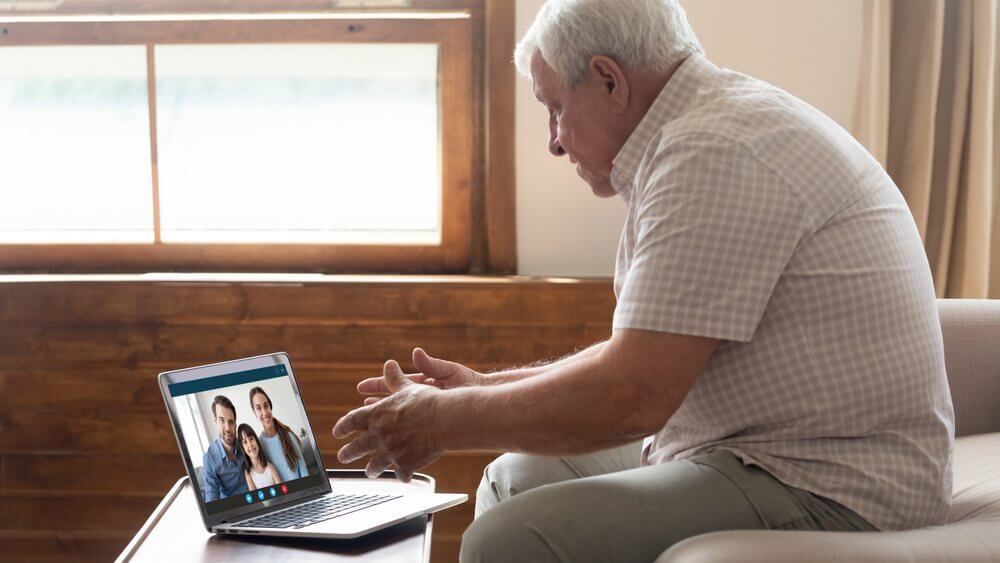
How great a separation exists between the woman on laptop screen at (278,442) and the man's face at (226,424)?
36mm

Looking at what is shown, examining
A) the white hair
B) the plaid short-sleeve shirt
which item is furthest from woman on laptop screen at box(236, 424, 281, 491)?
the white hair

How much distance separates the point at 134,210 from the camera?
2.36 m

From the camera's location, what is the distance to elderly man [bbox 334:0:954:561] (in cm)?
104

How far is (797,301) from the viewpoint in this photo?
1.08 m

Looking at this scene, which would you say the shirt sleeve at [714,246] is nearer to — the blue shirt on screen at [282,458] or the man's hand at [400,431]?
the man's hand at [400,431]

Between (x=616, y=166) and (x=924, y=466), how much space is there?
1.69ft

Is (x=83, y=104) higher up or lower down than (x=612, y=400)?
higher up

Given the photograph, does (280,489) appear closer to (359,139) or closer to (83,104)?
(359,139)

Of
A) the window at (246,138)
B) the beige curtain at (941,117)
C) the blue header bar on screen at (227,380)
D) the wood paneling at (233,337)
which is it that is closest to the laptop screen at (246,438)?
the blue header bar on screen at (227,380)

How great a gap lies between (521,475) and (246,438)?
38 cm

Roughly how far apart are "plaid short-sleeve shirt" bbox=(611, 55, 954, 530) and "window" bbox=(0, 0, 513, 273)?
3.91ft

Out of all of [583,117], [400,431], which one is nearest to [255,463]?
[400,431]

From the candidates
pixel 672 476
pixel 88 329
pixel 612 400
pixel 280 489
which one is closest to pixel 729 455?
pixel 672 476

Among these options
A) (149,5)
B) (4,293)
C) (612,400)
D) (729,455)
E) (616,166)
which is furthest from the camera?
(149,5)
